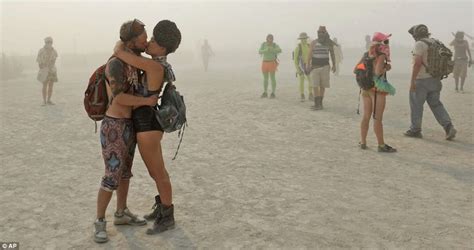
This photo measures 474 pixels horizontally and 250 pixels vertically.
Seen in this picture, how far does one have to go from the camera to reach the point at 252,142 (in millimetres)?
7625

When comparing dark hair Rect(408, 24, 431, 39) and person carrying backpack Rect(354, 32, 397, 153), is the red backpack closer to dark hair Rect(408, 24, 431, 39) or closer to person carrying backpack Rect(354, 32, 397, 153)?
person carrying backpack Rect(354, 32, 397, 153)

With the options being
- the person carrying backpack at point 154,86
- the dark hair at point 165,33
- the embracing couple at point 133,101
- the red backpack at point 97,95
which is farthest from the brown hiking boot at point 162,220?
the dark hair at point 165,33

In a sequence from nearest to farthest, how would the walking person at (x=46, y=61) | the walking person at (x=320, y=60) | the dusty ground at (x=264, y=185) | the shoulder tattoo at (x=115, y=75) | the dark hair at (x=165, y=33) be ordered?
the shoulder tattoo at (x=115, y=75) → the dark hair at (x=165, y=33) → the dusty ground at (x=264, y=185) → the walking person at (x=320, y=60) → the walking person at (x=46, y=61)

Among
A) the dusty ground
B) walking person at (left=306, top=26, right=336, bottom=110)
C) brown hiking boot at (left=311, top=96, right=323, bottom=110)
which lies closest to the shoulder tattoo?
the dusty ground

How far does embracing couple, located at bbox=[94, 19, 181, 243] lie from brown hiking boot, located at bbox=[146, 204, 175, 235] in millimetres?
123

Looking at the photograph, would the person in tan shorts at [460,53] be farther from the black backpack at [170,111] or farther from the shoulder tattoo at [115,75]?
the shoulder tattoo at [115,75]

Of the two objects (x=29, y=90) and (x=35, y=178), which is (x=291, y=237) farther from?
(x=29, y=90)

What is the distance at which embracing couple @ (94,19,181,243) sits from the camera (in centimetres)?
354

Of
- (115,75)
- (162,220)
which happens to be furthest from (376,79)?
(115,75)

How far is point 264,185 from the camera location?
5336 millimetres

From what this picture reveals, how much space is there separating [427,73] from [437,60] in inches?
11.3

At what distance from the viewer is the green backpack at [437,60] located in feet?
23.9

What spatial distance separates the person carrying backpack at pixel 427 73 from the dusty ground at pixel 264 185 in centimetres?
34

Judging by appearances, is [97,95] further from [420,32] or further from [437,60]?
[437,60]
